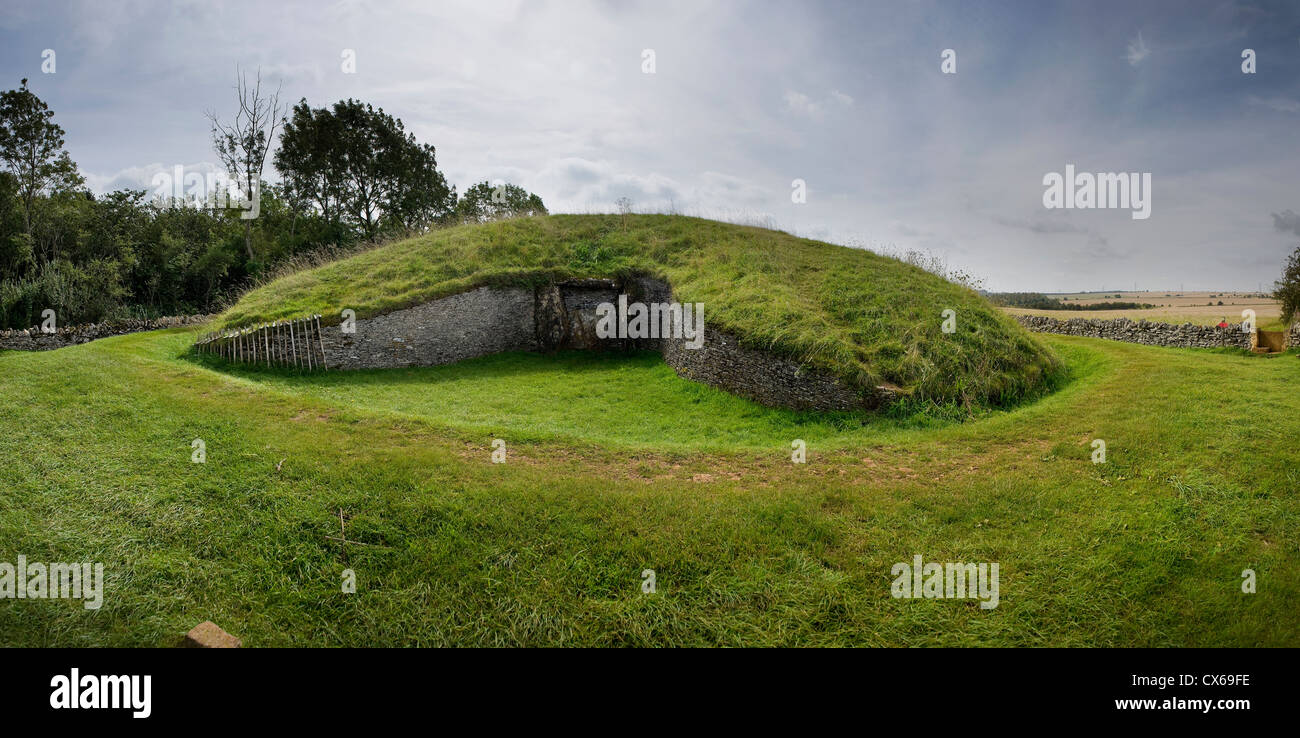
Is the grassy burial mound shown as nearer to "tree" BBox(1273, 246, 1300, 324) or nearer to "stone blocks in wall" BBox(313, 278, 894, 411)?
"stone blocks in wall" BBox(313, 278, 894, 411)

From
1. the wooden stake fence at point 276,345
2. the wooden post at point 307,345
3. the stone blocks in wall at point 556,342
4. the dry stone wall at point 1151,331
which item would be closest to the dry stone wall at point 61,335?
the wooden stake fence at point 276,345

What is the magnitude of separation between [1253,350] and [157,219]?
51543 millimetres

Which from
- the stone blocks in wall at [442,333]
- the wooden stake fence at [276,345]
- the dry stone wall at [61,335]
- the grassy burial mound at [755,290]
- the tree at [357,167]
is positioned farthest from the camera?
the tree at [357,167]

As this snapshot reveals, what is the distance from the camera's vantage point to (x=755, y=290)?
15273 millimetres

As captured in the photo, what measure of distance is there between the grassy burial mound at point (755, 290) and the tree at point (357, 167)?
48.8 ft

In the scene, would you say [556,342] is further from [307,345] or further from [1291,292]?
[1291,292]

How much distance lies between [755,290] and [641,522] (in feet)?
33.7

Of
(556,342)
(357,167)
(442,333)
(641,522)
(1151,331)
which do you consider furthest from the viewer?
(357,167)

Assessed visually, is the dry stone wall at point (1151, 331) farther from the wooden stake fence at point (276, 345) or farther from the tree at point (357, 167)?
the tree at point (357, 167)

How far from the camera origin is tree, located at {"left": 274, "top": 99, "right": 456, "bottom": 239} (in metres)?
33.8

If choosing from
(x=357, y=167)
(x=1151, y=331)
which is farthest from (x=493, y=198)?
(x=1151, y=331)

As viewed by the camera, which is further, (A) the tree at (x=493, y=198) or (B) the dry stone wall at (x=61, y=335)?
(A) the tree at (x=493, y=198)

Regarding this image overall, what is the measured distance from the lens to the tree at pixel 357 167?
33.8 metres

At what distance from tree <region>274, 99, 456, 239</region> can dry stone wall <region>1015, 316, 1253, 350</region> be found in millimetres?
34199
